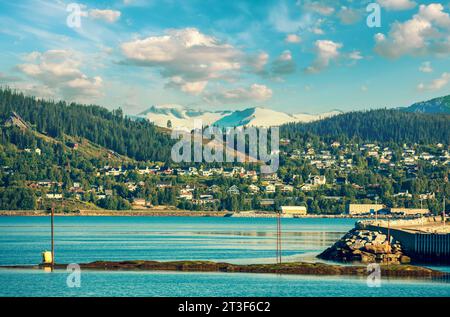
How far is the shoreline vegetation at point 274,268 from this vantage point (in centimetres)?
8244

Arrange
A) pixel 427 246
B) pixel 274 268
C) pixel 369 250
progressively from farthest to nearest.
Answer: pixel 369 250 → pixel 427 246 → pixel 274 268

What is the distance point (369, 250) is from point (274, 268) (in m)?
18.0

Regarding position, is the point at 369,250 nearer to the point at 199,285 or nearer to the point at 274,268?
the point at 274,268

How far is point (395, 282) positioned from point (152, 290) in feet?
73.6

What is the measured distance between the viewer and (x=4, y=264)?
303ft

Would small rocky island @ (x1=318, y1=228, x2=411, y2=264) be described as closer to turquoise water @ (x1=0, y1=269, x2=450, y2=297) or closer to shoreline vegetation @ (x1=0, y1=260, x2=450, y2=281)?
shoreline vegetation @ (x1=0, y1=260, x2=450, y2=281)

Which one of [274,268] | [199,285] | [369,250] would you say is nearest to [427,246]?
[369,250]

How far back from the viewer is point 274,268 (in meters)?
84.8

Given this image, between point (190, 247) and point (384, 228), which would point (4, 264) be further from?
point (384, 228)

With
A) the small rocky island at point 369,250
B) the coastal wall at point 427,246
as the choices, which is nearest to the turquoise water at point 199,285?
the small rocky island at point 369,250

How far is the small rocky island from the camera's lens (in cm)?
9681

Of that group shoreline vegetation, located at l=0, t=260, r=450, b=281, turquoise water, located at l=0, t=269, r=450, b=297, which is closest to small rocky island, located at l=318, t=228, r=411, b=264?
shoreline vegetation, located at l=0, t=260, r=450, b=281
